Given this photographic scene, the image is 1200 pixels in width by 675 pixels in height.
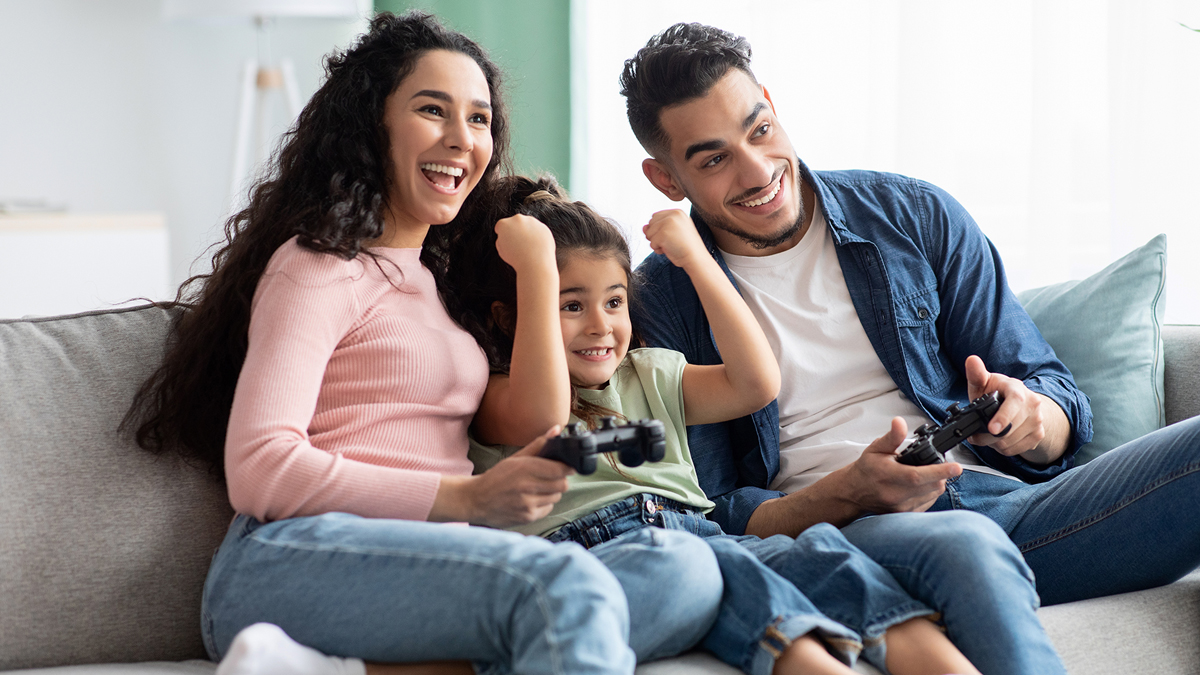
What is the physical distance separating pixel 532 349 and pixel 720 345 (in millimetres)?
273

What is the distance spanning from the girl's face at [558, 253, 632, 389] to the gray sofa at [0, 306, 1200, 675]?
1.46ft

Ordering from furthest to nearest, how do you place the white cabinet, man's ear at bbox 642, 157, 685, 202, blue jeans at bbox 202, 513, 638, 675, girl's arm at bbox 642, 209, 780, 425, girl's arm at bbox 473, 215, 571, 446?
the white cabinet
man's ear at bbox 642, 157, 685, 202
girl's arm at bbox 642, 209, 780, 425
girl's arm at bbox 473, 215, 571, 446
blue jeans at bbox 202, 513, 638, 675

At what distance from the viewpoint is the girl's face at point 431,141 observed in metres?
1.28

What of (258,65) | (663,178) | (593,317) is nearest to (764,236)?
(663,178)

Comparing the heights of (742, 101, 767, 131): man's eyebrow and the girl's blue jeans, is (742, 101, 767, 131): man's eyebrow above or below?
above

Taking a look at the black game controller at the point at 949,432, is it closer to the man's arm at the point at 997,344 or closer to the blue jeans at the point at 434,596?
the man's arm at the point at 997,344

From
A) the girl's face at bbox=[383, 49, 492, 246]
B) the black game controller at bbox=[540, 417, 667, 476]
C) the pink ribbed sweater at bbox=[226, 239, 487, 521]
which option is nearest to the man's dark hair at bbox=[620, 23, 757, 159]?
the girl's face at bbox=[383, 49, 492, 246]

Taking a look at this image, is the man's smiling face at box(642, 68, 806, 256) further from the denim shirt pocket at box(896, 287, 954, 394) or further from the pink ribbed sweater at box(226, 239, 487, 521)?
the pink ribbed sweater at box(226, 239, 487, 521)

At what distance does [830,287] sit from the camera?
1544mm

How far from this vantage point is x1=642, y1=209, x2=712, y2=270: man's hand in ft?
4.51

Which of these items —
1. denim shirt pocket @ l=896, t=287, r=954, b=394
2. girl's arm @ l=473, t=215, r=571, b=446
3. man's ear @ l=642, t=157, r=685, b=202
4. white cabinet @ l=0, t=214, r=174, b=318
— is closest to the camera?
girl's arm @ l=473, t=215, r=571, b=446

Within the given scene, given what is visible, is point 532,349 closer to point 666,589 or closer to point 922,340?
point 666,589

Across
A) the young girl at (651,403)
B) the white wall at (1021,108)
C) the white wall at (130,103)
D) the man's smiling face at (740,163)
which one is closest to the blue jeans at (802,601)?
the young girl at (651,403)

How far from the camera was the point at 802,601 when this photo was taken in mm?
1026
